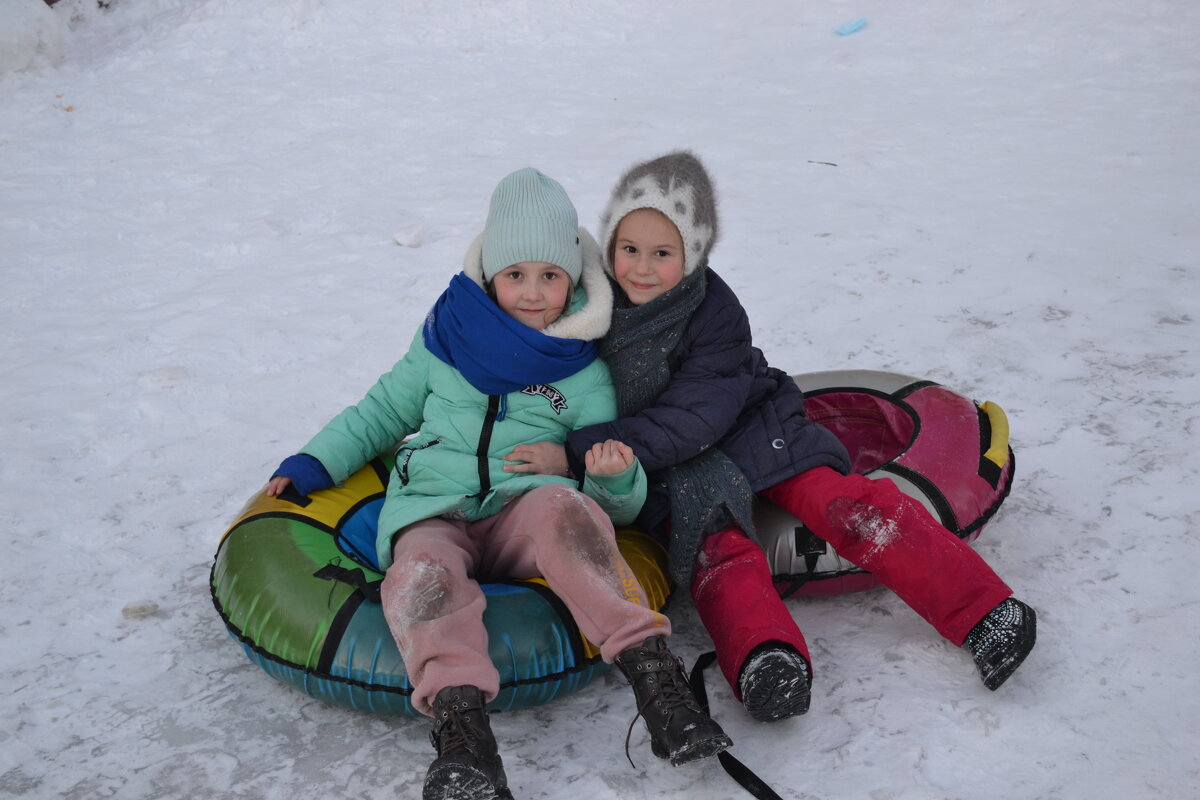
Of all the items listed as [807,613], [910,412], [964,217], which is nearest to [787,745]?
[807,613]

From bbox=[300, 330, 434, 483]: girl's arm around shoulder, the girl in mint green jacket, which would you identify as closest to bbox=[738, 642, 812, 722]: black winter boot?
the girl in mint green jacket

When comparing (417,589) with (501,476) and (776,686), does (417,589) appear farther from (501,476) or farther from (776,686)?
(776,686)

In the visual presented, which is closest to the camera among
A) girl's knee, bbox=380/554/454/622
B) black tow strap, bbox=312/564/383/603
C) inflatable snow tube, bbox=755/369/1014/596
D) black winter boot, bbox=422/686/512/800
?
black winter boot, bbox=422/686/512/800

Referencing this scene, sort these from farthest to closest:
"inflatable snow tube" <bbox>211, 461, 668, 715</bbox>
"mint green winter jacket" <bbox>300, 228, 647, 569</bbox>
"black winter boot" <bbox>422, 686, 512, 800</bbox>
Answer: "mint green winter jacket" <bbox>300, 228, 647, 569</bbox> → "inflatable snow tube" <bbox>211, 461, 668, 715</bbox> → "black winter boot" <bbox>422, 686, 512, 800</bbox>

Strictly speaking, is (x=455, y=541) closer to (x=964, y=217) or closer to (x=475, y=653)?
(x=475, y=653)

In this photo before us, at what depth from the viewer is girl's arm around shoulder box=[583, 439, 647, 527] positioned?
239cm

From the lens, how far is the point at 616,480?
2.45 m

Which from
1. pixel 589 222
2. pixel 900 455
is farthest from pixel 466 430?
pixel 589 222

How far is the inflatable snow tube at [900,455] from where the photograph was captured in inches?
103

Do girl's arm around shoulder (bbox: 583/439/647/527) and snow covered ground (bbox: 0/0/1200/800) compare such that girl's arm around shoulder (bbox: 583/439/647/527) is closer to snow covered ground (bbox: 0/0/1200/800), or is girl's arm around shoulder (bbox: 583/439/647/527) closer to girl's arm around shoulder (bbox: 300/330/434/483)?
snow covered ground (bbox: 0/0/1200/800)

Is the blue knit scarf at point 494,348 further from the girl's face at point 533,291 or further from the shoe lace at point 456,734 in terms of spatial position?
the shoe lace at point 456,734

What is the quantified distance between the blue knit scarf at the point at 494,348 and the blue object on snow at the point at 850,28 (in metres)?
6.31

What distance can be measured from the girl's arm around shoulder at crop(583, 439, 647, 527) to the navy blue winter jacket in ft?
0.28

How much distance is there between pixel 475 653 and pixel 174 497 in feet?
5.39
